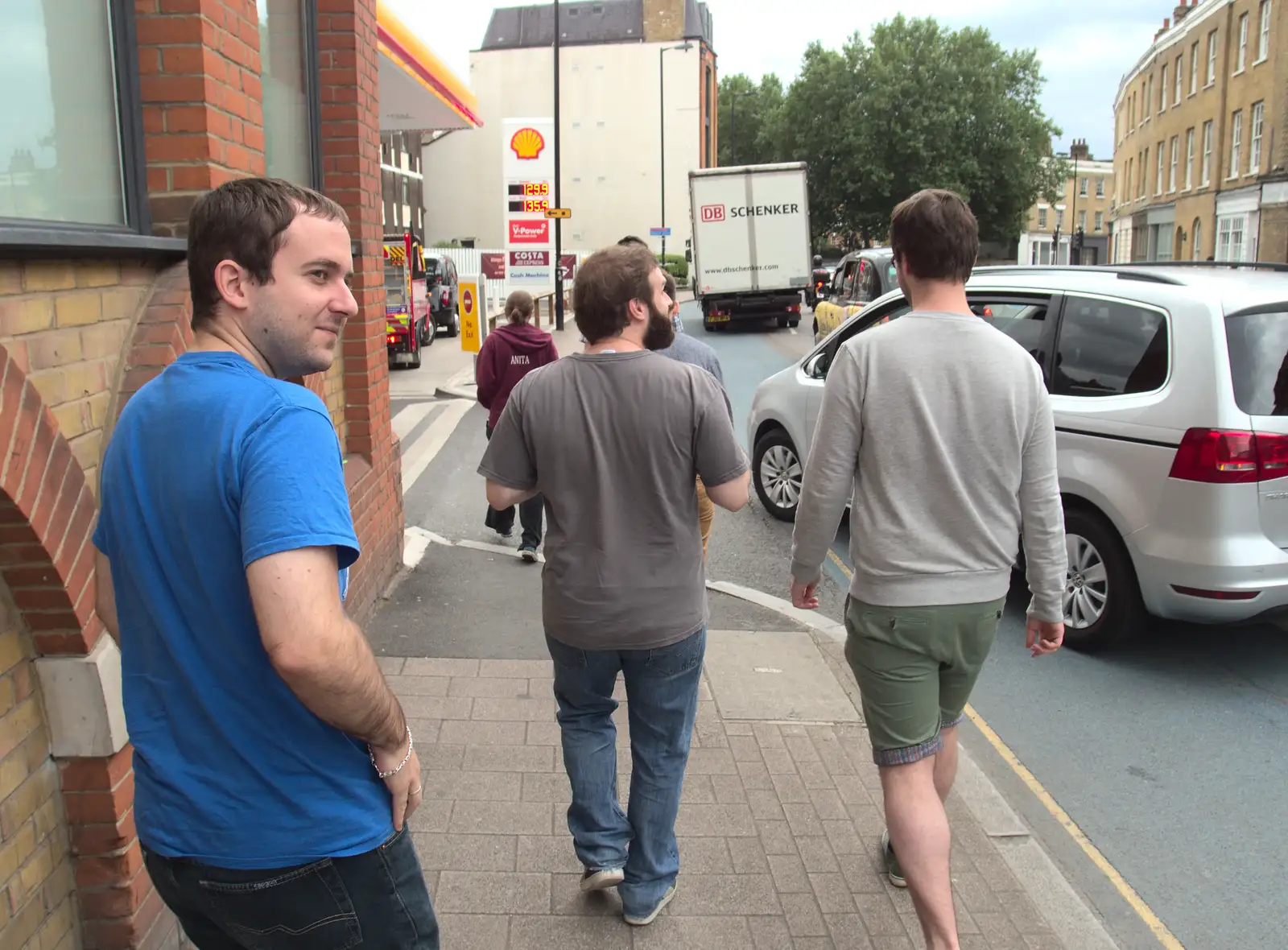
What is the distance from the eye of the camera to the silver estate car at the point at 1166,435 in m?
4.67

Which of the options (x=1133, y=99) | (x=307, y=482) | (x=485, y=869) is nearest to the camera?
(x=307, y=482)

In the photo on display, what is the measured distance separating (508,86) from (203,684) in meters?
67.5

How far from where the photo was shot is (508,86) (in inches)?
2534

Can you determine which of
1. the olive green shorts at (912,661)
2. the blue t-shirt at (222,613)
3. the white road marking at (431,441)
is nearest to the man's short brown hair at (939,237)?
the olive green shorts at (912,661)

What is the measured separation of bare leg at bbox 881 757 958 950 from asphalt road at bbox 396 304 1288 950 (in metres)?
0.88

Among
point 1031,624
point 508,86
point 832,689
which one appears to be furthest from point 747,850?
point 508,86

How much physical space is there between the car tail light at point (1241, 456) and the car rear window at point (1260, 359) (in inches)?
5.4

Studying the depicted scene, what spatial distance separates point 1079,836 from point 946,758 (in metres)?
1.11

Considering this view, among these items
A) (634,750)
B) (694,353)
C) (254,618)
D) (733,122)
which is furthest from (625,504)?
(733,122)

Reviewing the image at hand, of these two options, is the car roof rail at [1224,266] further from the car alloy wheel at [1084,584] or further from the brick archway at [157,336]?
the brick archway at [157,336]

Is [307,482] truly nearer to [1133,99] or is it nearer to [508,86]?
[1133,99]

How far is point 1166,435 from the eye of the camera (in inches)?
191

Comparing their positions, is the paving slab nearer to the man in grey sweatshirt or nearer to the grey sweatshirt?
the man in grey sweatshirt

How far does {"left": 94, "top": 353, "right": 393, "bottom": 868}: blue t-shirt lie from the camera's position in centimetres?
150
